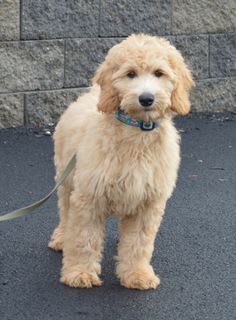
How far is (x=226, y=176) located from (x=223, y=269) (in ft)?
8.41

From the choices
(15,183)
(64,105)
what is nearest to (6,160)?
(15,183)

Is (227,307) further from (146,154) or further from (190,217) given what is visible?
(190,217)

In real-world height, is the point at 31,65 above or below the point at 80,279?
→ above

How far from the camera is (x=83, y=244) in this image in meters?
5.75

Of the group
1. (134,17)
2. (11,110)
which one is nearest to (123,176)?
(11,110)

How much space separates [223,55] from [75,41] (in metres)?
2.16

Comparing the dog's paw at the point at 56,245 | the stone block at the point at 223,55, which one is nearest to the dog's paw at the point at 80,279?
the dog's paw at the point at 56,245

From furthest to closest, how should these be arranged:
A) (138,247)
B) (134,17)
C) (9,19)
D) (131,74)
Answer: (134,17)
(9,19)
(138,247)
(131,74)

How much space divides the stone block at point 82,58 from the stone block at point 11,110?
2.09 ft

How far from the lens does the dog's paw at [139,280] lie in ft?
19.1

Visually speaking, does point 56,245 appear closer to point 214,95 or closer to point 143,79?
point 143,79

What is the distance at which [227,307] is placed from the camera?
5.61 m

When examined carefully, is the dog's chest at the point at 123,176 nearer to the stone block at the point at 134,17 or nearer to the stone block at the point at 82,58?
the stone block at the point at 82,58

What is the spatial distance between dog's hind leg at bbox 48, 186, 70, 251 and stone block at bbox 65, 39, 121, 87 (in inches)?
150
